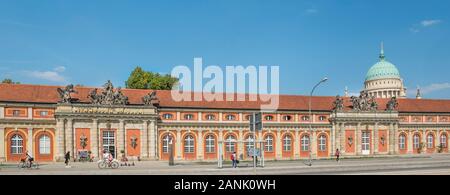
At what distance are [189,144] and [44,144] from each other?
56.4 feet

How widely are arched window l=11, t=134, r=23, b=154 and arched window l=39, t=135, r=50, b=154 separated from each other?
2.05m

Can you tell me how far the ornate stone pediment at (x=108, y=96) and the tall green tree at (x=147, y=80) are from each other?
20536mm

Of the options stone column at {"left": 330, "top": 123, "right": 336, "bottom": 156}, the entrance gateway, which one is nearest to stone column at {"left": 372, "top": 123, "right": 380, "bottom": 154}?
the entrance gateway

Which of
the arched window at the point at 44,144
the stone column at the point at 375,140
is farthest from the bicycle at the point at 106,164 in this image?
the stone column at the point at 375,140

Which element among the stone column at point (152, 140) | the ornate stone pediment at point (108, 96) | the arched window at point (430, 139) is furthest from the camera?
the arched window at point (430, 139)

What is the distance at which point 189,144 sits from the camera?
194ft

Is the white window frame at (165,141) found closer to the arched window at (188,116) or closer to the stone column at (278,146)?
the arched window at (188,116)

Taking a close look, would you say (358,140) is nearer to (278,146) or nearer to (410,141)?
(410,141)

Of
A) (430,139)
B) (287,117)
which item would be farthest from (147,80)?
(430,139)

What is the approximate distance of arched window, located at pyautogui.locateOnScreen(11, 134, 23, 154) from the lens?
50750mm

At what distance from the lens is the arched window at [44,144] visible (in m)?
52.1

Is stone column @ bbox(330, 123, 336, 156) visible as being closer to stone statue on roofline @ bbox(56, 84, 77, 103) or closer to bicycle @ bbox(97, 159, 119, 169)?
stone statue on roofline @ bbox(56, 84, 77, 103)
